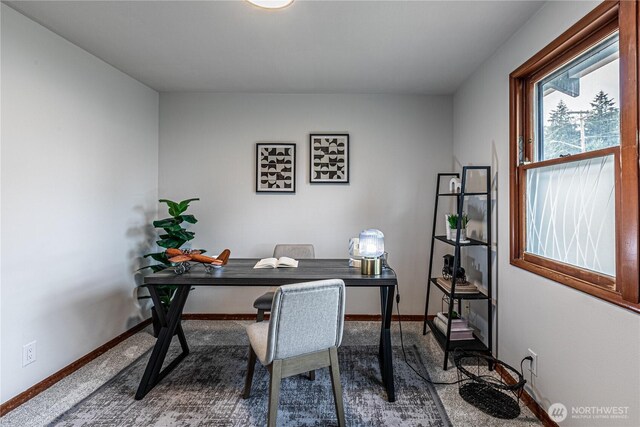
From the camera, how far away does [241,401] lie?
1.96 m

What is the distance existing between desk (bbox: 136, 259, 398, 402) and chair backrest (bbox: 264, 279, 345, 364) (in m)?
0.31

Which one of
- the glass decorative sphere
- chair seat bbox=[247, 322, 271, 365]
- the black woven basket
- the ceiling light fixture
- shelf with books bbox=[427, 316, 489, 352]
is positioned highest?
the ceiling light fixture

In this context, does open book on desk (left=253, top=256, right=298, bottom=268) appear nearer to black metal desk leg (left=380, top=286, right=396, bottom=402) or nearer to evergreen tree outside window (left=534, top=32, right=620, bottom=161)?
black metal desk leg (left=380, top=286, right=396, bottom=402)

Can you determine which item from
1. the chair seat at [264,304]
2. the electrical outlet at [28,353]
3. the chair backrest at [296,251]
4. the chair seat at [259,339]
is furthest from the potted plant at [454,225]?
the electrical outlet at [28,353]

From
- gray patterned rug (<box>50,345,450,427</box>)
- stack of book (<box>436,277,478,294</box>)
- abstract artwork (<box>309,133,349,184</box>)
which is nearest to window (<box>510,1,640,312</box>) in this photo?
stack of book (<box>436,277,478,294</box>)

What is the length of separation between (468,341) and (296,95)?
2.91 meters

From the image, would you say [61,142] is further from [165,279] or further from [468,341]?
[468,341]

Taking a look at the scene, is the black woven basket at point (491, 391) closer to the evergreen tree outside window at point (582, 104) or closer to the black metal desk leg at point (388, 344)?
the black metal desk leg at point (388, 344)

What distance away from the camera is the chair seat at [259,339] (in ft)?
5.32

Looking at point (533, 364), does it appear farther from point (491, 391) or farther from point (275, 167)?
point (275, 167)

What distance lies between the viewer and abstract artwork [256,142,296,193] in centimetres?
338

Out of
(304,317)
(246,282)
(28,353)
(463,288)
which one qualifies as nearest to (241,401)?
(246,282)

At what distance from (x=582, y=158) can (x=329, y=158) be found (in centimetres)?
222

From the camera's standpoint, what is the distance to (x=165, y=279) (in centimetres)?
193
